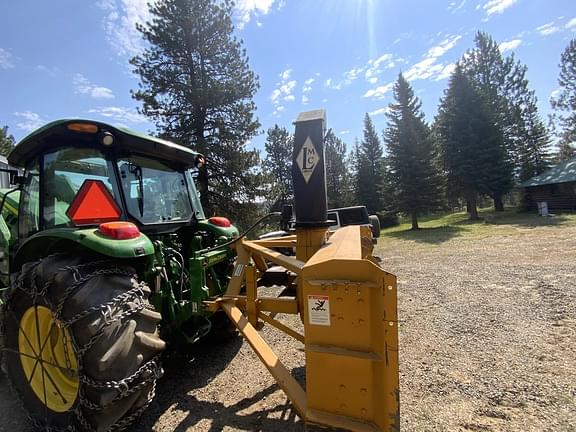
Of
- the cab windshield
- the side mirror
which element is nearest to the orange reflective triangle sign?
the cab windshield

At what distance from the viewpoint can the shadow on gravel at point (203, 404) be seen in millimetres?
2773

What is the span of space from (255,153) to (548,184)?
2502 cm

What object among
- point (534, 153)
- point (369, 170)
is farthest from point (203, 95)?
point (534, 153)

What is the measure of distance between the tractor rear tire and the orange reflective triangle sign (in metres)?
0.39

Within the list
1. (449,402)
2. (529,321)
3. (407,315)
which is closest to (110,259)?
(449,402)

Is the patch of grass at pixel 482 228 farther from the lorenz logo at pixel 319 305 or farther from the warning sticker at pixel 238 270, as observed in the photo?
the lorenz logo at pixel 319 305

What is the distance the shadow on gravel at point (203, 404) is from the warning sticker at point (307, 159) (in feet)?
6.53

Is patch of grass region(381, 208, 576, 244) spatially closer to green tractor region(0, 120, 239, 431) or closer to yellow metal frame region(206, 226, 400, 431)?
green tractor region(0, 120, 239, 431)

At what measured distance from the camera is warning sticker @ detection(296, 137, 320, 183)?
2713 millimetres

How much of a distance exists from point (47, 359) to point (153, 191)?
5.87 ft

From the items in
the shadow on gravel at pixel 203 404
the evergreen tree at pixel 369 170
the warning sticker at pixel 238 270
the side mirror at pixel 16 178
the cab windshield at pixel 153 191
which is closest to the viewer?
the shadow on gravel at pixel 203 404

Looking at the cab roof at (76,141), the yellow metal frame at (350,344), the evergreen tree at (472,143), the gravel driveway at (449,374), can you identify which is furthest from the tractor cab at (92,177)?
the evergreen tree at (472,143)

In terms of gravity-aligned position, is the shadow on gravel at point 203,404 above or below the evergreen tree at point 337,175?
below

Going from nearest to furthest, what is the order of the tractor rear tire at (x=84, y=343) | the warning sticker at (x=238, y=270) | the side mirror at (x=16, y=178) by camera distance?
the tractor rear tire at (x=84, y=343), the warning sticker at (x=238, y=270), the side mirror at (x=16, y=178)
